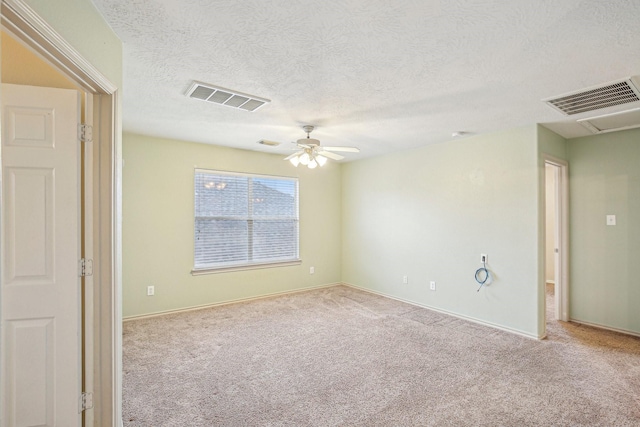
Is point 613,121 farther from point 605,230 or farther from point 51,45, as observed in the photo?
point 51,45

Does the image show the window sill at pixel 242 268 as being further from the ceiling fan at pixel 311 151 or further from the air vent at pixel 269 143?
the ceiling fan at pixel 311 151

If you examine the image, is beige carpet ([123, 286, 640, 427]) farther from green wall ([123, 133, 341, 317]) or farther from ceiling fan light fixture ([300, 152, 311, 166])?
ceiling fan light fixture ([300, 152, 311, 166])

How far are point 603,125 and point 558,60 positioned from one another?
7.04 feet

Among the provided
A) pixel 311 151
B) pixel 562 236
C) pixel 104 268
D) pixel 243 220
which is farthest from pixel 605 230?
Result: pixel 104 268

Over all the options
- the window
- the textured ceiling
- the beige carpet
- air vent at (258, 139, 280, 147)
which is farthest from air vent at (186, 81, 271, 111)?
the beige carpet

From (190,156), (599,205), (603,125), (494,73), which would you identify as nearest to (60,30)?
(494,73)

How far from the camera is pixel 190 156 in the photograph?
15.1ft

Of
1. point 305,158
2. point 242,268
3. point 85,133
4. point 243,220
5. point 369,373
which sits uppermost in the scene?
point 305,158

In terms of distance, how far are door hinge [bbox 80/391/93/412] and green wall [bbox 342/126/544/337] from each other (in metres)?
4.09

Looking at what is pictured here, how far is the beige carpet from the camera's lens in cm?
225

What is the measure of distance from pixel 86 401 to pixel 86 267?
783 mm

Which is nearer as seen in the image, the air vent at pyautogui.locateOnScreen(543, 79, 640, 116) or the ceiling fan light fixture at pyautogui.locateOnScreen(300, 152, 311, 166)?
the air vent at pyautogui.locateOnScreen(543, 79, 640, 116)

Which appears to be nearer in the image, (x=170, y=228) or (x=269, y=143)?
(x=170, y=228)

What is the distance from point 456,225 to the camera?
173 inches
